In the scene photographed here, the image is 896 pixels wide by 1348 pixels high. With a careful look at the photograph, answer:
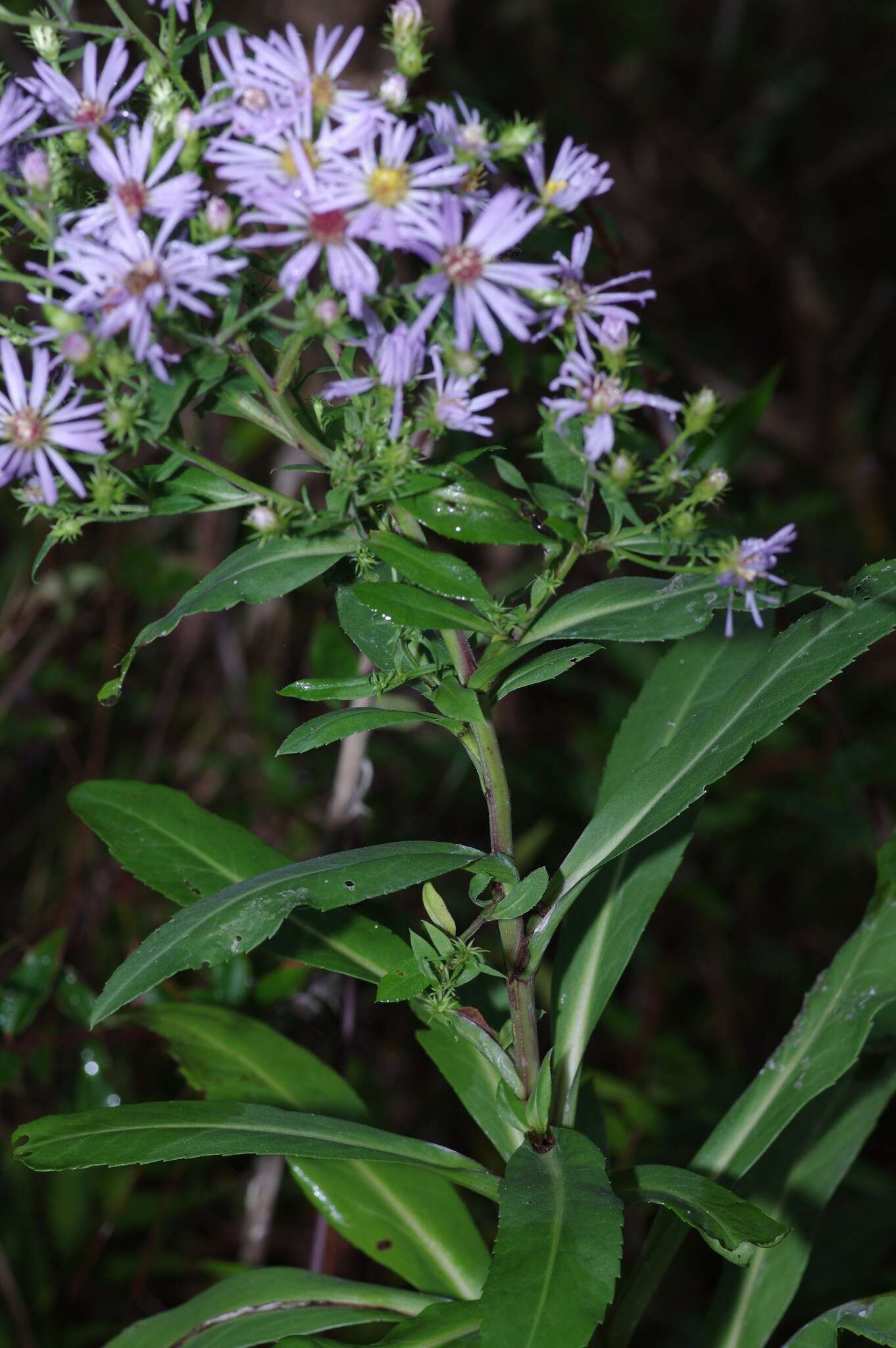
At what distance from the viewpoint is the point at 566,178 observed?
4.82ft

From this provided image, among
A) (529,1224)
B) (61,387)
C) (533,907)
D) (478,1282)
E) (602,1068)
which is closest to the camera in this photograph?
(61,387)

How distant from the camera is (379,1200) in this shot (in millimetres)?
2217

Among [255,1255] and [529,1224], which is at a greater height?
[529,1224]

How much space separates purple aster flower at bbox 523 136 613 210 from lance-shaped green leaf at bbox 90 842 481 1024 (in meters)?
0.82

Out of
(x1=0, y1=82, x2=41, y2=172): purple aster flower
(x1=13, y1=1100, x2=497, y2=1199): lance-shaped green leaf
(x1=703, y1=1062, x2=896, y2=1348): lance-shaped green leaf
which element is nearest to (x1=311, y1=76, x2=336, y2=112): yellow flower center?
(x1=0, y1=82, x2=41, y2=172): purple aster flower

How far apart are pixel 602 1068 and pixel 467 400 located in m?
3.14

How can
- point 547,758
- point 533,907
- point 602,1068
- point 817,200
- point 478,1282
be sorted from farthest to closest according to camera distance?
point 817,200 → point 547,758 → point 602,1068 → point 478,1282 → point 533,907

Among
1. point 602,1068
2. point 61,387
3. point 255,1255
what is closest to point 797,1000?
point 602,1068

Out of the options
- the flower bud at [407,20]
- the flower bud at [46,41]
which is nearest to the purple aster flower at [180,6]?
the flower bud at [46,41]

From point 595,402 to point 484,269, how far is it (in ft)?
0.68

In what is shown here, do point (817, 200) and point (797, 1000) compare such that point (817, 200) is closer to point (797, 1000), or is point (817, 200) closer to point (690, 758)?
point (797, 1000)

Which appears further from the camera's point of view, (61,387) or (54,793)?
(54,793)

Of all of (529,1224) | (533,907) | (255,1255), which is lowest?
(255,1255)

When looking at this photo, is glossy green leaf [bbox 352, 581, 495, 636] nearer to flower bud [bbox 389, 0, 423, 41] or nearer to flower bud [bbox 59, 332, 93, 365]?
flower bud [bbox 59, 332, 93, 365]
